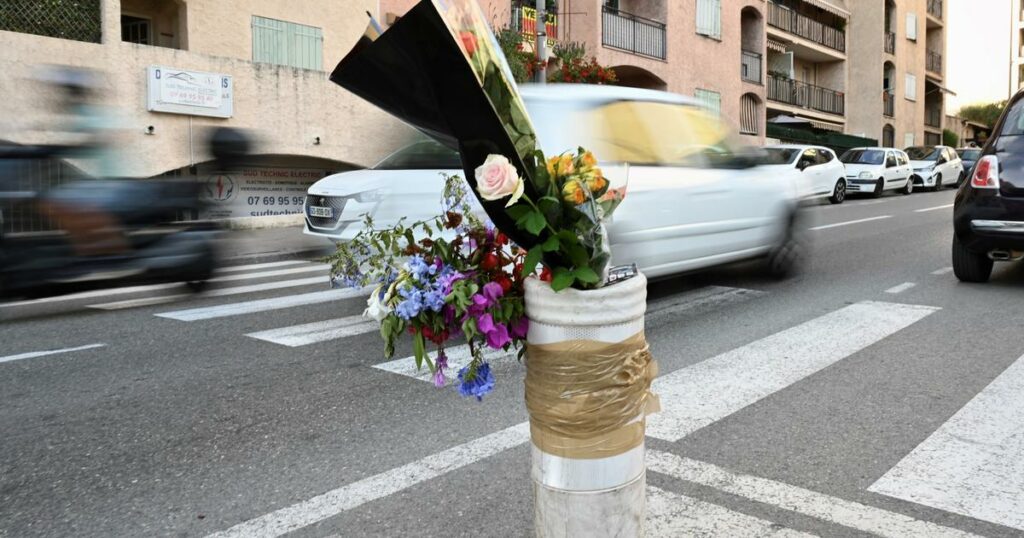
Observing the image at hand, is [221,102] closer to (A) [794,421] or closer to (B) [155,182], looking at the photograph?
(B) [155,182]

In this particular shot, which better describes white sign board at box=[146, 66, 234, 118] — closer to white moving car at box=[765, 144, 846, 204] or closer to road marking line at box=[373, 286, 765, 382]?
road marking line at box=[373, 286, 765, 382]

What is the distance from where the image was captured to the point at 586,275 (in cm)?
232

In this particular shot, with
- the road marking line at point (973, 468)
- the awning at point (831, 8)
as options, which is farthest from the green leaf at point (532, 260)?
the awning at point (831, 8)

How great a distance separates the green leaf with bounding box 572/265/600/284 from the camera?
232 centimetres

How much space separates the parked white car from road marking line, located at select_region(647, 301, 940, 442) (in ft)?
76.9

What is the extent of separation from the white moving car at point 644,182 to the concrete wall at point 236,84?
11.6 ft

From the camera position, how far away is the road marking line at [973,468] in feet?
10.8

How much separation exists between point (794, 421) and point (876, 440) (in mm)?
416

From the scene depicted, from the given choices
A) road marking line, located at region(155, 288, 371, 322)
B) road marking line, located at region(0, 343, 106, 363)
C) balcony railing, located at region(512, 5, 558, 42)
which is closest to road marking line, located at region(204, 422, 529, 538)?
road marking line, located at region(155, 288, 371, 322)

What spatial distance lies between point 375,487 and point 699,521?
4.35ft

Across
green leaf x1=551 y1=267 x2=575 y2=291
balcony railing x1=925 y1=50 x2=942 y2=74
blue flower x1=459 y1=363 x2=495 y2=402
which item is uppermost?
balcony railing x1=925 y1=50 x2=942 y2=74

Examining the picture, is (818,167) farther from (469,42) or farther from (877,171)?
(469,42)

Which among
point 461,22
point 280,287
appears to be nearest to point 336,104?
point 280,287

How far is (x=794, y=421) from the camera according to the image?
4332 mm
